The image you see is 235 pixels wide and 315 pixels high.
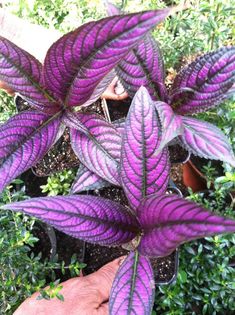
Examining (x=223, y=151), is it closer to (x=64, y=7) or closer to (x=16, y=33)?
(x=16, y=33)

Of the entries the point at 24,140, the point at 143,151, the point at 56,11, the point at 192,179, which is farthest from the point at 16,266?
the point at 56,11

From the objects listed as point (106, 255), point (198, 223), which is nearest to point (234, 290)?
point (106, 255)

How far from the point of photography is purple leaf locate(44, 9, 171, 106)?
506 mm

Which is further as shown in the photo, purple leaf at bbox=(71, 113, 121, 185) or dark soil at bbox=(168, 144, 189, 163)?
dark soil at bbox=(168, 144, 189, 163)

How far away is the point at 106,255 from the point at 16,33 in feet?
2.18

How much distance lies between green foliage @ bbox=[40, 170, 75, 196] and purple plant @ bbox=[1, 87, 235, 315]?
36 cm

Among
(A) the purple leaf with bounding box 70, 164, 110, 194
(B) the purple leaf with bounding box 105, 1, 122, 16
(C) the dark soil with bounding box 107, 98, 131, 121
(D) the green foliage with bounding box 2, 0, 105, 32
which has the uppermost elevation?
(D) the green foliage with bounding box 2, 0, 105, 32

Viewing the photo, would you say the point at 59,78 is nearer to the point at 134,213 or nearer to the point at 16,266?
the point at 134,213

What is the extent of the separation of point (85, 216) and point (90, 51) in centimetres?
26

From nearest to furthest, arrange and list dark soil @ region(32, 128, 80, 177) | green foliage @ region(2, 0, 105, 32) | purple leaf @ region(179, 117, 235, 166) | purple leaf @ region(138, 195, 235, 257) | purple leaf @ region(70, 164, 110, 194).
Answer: purple leaf @ region(138, 195, 235, 257), purple leaf @ region(179, 117, 235, 166), purple leaf @ region(70, 164, 110, 194), dark soil @ region(32, 128, 80, 177), green foliage @ region(2, 0, 105, 32)

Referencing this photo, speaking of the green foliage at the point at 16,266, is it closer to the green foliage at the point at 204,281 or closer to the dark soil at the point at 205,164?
the green foliage at the point at 204,281

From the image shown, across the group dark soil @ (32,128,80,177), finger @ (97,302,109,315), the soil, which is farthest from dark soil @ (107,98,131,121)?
finger @ (97,302,109,315)

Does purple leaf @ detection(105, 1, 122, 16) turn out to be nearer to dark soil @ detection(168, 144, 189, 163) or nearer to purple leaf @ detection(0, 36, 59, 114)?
purple leaf @ detection(0, 36, 59, 114)

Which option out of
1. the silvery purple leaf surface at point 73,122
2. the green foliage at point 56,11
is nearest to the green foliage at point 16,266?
the silvery purple leaf surface at point 73,122
